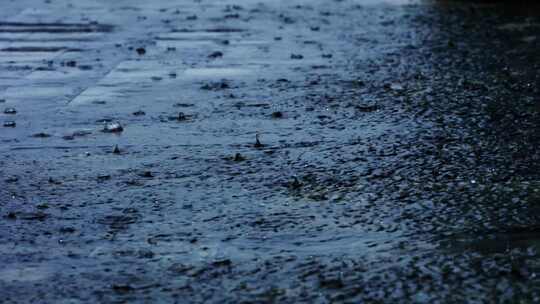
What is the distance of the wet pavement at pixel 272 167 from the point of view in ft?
14.5

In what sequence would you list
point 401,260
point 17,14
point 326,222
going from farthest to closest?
point 17,14
point 326,222
point 401,260

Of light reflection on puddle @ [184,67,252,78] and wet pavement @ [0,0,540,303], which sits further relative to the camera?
light reflection on puddle @ [184,67,252,78]

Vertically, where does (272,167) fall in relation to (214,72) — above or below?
above

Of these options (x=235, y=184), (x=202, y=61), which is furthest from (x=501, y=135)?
(x=202, y=61)

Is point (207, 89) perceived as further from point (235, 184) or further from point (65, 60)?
point (235, 184)

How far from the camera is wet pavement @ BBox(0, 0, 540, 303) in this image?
441 cm

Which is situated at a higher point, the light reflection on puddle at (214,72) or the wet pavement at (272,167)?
the wet pavement at (272,167)

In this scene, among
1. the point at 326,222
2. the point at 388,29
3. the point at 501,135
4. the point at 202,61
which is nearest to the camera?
the point at 326,222

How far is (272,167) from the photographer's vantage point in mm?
6141

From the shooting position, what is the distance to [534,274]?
436 cm

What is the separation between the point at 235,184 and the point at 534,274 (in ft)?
6.28

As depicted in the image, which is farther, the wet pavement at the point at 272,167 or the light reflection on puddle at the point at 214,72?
the light reflection on puddle at the point at 214,72

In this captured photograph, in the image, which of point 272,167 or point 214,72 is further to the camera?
point 214,72

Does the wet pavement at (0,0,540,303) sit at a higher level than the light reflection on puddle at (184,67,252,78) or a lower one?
higher
